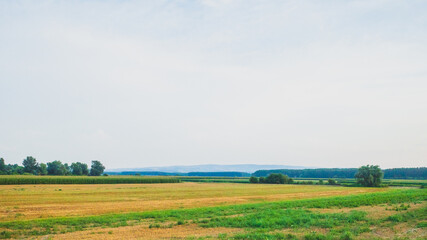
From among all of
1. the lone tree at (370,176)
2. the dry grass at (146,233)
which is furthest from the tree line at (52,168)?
the dry grass at (146,233)

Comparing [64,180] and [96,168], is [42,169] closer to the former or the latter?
[96,168]

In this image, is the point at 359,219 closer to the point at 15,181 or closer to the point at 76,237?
the point at 76,237

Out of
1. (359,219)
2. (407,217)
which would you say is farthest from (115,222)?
(407,217)

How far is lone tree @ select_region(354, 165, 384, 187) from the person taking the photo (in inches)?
4235

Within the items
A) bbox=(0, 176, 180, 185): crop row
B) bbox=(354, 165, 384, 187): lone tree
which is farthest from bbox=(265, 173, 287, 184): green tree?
bbox=(0, 176, 180, 185): crop row

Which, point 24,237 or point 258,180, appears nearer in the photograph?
point 24,237

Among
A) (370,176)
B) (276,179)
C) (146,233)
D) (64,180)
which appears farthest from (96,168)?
(146,233)

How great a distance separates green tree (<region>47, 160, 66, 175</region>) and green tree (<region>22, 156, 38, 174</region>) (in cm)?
723

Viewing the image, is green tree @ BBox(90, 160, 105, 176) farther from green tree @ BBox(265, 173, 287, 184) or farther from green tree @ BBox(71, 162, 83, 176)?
green tree @ BBox(265, 173, 287, 184)

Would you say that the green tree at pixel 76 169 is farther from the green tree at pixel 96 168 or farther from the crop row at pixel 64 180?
the crop row at pixel 64 180

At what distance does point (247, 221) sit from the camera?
24.0 meters

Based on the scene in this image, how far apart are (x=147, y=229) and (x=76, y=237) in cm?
455

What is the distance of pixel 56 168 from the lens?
151000 mm

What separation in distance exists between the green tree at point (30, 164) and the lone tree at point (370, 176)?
455 feet
